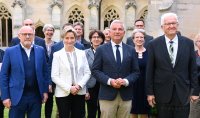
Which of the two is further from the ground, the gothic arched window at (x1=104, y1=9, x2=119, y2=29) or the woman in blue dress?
the gothic arched window at (x1=104, y1=9, x2=119, y2=29)

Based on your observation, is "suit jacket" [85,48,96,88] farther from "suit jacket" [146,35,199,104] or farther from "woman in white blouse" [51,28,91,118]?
"suit jacket" [146,35,199,104]

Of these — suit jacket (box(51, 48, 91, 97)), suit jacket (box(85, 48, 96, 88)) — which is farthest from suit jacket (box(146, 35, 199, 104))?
suit jacket (box(85, 48, 96, 88))

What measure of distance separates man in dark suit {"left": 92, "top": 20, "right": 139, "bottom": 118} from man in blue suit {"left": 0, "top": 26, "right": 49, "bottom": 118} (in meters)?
0.92

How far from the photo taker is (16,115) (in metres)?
6.69

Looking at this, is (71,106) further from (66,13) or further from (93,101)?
(66,13)

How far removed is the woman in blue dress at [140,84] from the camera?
25.0ft

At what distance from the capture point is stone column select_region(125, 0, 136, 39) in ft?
88.8

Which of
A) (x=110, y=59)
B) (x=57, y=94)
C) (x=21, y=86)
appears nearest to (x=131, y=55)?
(x=110, y=59)

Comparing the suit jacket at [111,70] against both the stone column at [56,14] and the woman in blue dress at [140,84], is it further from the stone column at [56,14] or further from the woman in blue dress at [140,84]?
the stone column at [56,14]

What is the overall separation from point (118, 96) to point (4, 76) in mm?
1780

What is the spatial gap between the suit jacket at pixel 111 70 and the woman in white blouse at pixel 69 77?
0.38m

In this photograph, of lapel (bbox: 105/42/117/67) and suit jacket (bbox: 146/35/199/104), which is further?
lapel (bbox: 105/42/117/67)

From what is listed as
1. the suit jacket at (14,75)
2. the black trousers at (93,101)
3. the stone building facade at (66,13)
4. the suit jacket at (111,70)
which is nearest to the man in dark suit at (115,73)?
the suit jacket at (111,70)

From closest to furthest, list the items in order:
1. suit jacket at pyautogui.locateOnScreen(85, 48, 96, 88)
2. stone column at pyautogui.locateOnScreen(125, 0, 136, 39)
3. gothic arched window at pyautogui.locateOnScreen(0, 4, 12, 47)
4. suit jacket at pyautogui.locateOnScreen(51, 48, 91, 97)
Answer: suit jacket at pyautogui.locateOnScreen(51, 48, 91, 97), suit jacket at pyautogui.locateOnScreen(85, 48, 96, 88), stone column at pyautogui.locateOnScreen(125, 0, 136, 39), gothic arched window at pyautogui.locateOnScreen(0, 4, 12, 47)
